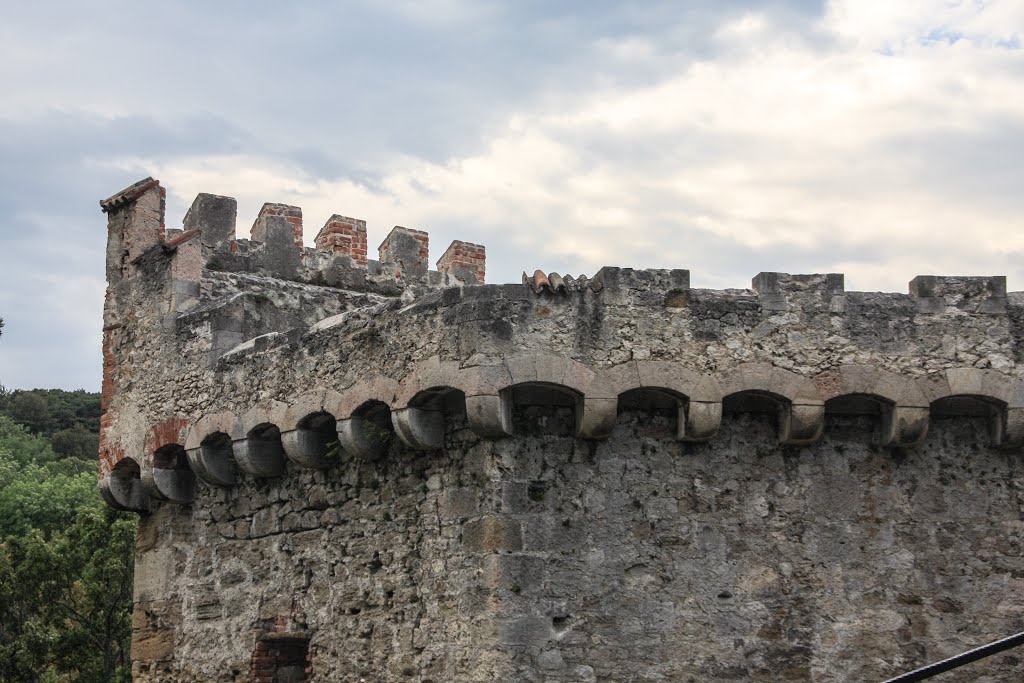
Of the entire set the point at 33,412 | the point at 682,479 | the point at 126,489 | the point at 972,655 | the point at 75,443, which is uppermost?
the point at 33,412

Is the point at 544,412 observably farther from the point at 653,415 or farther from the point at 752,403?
the point at 752,403

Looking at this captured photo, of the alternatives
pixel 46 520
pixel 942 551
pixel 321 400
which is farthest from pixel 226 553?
pixel 46 520

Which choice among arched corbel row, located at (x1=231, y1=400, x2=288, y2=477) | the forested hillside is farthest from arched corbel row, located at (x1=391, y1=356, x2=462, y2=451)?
the forested hillside

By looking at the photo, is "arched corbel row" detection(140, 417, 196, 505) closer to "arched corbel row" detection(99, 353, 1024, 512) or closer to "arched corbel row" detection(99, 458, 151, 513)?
"arched corbel row" detection(99, 458, 151, 513)

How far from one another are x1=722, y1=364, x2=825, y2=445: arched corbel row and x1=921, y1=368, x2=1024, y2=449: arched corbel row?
75 cm

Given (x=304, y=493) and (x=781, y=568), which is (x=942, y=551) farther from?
(x=304, y=493)

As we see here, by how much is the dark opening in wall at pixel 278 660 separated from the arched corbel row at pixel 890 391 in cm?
A: 451

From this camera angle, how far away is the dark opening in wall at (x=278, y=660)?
10.1 metres

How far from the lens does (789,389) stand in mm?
8484

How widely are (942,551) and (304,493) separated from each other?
4678mm

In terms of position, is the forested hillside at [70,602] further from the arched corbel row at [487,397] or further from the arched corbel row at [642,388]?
the arched corbel row at [487,397]

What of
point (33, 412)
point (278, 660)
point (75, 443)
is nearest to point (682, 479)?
point (278, 660)

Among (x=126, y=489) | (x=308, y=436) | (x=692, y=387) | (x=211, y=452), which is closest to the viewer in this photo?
(x=692, y=387)

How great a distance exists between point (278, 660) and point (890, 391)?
199 inches
